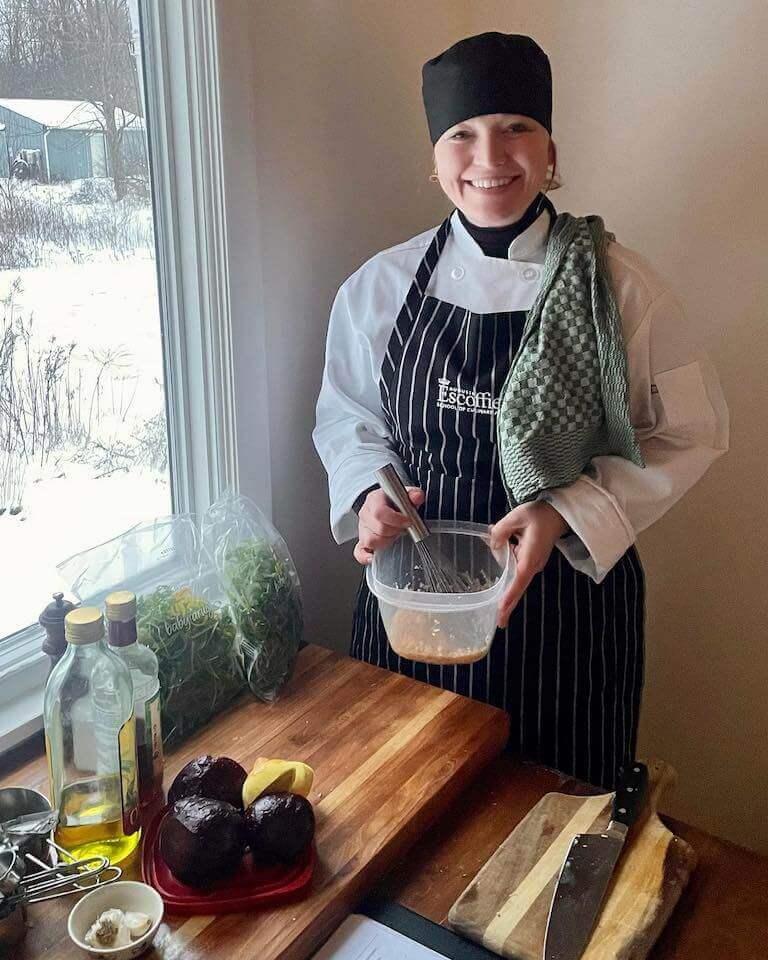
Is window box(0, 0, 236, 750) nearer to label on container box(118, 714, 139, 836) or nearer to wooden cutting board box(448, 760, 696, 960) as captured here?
label on container box(118, 714, 139, 836)

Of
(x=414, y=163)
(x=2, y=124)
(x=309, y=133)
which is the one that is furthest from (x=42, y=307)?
(x=414, y=163)

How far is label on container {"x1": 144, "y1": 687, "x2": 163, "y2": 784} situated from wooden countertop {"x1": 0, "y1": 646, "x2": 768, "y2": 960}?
0.06 metres

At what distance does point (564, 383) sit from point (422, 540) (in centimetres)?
24

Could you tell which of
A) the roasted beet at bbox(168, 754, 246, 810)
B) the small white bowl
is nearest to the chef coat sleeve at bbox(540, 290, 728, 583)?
the roasted beet at bbox(168, 754, 246, 810)

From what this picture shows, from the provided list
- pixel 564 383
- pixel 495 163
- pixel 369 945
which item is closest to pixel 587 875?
pixel 369 945

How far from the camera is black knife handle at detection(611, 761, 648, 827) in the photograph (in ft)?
2.88

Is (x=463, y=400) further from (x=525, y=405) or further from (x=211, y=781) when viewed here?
(x=211, y=781)

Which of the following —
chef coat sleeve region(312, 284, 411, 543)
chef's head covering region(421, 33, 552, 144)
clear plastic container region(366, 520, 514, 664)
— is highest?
chef's head covering region(421, 33, 552, 144)

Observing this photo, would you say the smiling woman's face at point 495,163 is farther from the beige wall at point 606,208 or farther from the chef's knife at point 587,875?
the chef's knife at point 587,875

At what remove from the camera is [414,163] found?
1515mm

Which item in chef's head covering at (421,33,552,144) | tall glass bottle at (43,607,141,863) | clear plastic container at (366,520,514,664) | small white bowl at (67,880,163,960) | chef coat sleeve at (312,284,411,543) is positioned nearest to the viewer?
small white bowl at (67,880,163,960)

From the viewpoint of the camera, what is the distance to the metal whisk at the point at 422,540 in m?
1.04

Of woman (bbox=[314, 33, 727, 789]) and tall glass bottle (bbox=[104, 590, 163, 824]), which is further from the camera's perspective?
woman (bbox=[314, 33, 727, 789])

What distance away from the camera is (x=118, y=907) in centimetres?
76
